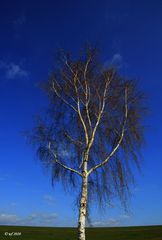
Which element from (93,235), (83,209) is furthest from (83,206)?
(93,235)

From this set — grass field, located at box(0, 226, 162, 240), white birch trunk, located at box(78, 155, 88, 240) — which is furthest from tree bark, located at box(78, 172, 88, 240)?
grass field, located at box(0, 226, 162, 240)

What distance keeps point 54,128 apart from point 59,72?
4773 mm

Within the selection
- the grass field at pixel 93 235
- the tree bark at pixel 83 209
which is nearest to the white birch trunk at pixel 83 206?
the tree bark at pixel 83 209

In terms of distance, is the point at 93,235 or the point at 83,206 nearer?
the point at 83,206

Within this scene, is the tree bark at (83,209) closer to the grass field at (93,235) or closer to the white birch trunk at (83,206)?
the white birch trunk at (83,206)

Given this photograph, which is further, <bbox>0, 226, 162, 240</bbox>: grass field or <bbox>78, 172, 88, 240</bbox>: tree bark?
<bbox>0, 226, 162, 240</bbox>: grass field

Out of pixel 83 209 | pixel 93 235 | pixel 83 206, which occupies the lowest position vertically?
pixel 83 209

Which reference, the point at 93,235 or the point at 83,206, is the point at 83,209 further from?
the point at 93,235

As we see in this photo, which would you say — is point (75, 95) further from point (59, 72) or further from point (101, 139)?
point (101, 139)

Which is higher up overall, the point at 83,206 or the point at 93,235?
the point at 93,235

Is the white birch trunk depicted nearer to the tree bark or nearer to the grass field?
the tree bark

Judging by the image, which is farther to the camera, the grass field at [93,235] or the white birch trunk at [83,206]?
the grass field at [93,235]

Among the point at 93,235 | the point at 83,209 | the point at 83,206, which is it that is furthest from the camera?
the point at 93,235

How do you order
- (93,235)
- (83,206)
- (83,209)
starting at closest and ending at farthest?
(83,209) → (83,206) → (93,235)
